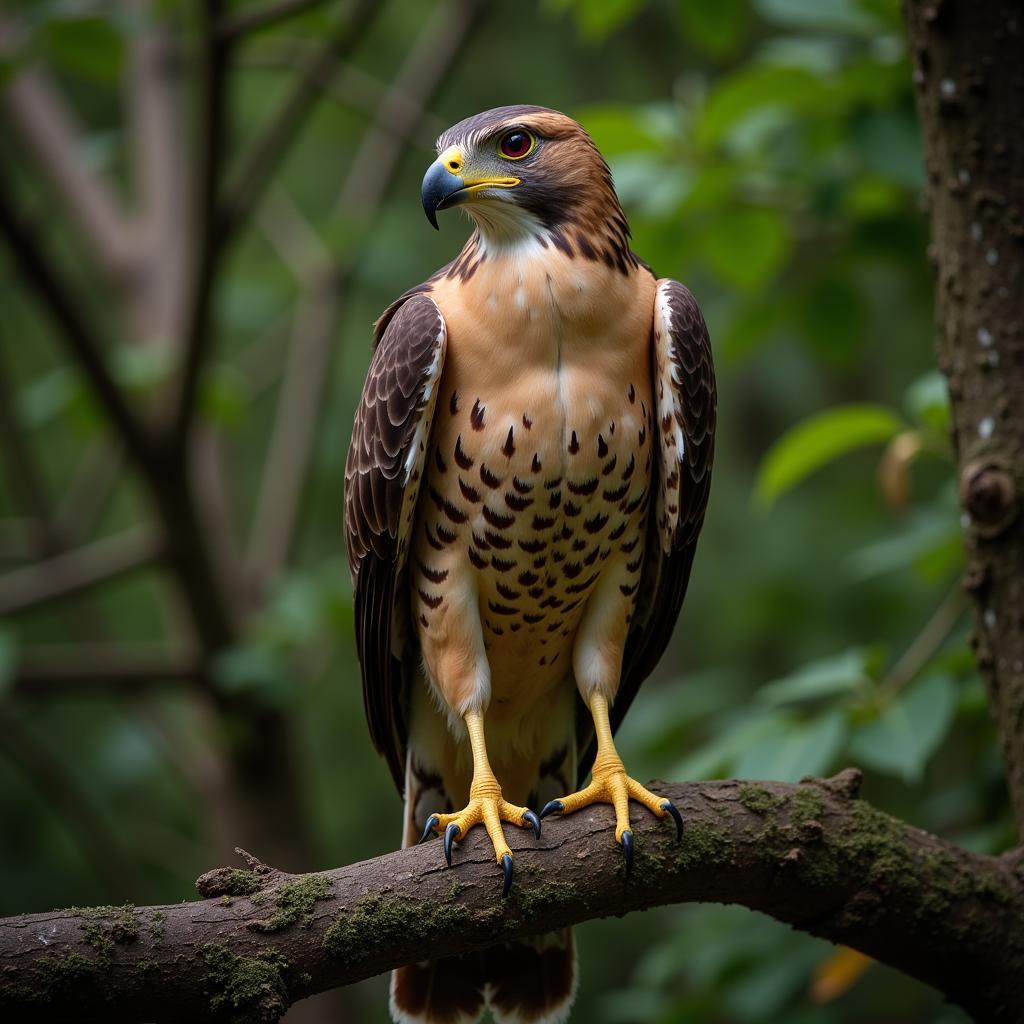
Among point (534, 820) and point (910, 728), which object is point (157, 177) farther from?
point (910, 728)

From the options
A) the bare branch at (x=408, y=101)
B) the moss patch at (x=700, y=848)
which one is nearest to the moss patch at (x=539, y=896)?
the moss patch at (x=700, y=848)

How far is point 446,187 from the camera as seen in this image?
10.4 ft

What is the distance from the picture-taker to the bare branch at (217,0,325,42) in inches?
176

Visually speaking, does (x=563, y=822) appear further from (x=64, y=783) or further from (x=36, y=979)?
(x=64, y=783)

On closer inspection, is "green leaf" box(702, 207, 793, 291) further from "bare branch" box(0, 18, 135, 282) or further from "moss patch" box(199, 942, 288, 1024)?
"bare branch" box(0, 18, 135, 282)

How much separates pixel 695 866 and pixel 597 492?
963 mm

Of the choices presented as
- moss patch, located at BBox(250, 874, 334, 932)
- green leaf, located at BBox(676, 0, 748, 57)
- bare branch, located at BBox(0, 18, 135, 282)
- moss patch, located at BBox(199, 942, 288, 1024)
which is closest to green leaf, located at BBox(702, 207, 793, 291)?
green leaf, located at BBox(676, 0, 748, 57)

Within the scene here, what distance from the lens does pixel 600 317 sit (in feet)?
10.6

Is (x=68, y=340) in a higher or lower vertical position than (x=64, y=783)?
higher

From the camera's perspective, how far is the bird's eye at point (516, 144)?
3268 millimetres

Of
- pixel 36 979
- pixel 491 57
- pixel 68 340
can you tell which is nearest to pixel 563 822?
pixel 36 979

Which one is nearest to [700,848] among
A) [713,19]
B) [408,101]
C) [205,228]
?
[713,19]

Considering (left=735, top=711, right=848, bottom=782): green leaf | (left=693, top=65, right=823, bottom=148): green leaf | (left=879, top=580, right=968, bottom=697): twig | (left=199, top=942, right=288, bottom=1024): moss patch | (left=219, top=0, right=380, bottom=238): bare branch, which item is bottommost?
(left=199, top=942, right=288, bottom=1024): moss patch

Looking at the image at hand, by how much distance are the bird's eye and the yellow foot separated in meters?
1.62
